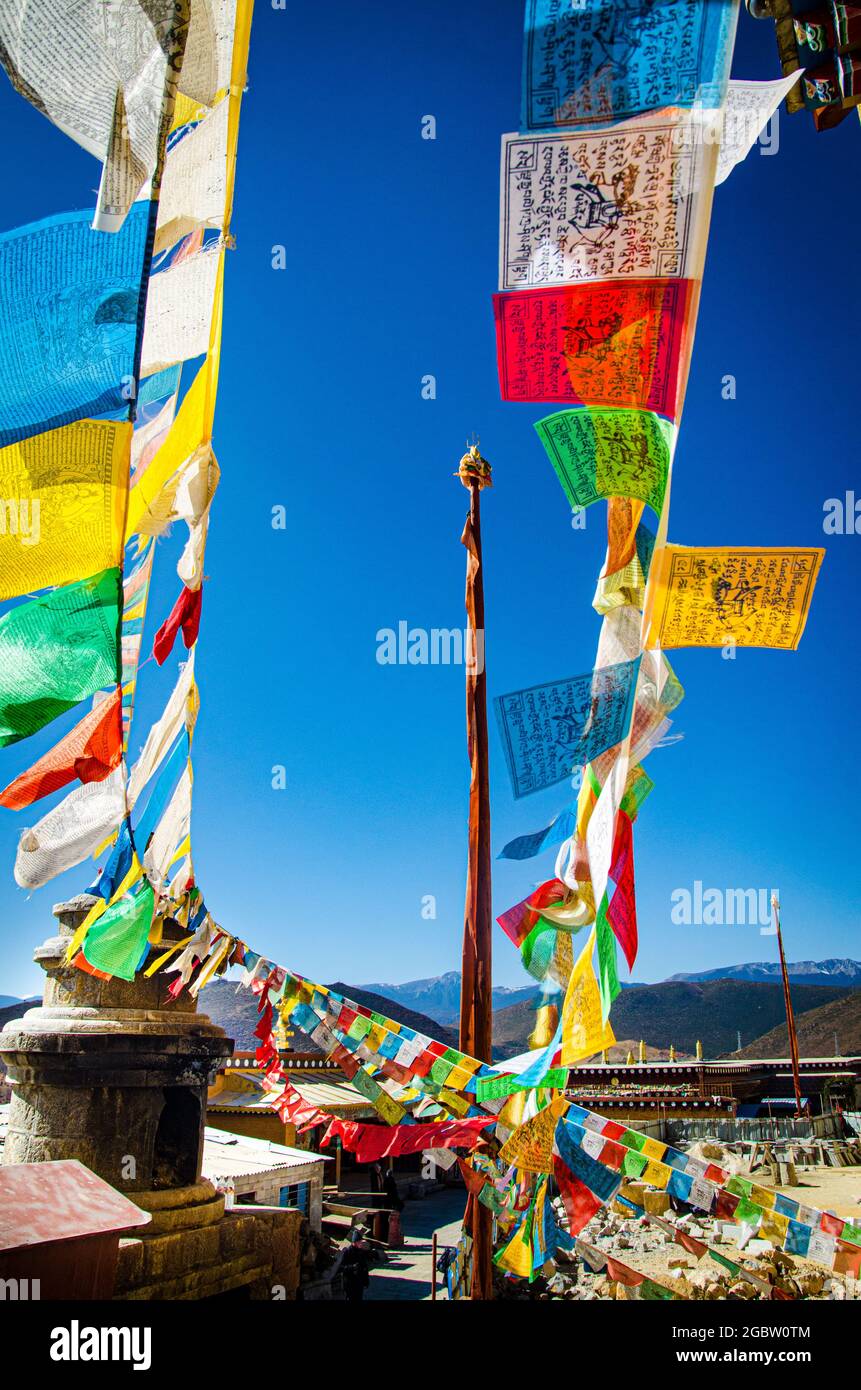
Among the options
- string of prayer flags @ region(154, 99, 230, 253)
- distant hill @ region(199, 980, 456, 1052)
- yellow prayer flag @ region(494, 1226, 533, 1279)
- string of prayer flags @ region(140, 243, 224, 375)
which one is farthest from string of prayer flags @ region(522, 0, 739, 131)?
distant hill @ region(199, 980, 456, 1052)

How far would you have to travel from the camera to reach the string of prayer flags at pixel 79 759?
3.61m

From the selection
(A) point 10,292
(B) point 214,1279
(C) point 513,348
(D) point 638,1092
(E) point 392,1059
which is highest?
(C) point 513,348

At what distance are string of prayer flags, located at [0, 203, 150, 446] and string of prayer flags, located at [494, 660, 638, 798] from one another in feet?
7.76

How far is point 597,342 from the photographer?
3717 millimetres

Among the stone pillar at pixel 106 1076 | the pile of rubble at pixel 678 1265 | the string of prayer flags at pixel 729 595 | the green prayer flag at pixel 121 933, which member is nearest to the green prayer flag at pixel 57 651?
the green prayer flag at pixel 121 933

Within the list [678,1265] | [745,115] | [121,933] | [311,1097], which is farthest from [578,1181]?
[311,1097]

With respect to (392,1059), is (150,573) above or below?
above

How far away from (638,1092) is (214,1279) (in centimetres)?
2183

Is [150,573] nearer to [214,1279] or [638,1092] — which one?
[214,1279]

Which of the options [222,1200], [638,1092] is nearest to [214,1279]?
[222,1200]

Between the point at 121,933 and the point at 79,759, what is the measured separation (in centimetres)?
204

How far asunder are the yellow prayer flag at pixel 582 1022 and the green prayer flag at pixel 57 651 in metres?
2.43

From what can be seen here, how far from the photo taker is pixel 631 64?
3326 millimetres

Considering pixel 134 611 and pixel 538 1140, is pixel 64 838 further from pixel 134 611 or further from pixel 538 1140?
pixel 538 1140
